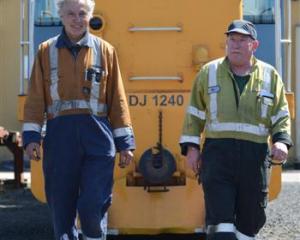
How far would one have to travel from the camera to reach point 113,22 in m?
7.26

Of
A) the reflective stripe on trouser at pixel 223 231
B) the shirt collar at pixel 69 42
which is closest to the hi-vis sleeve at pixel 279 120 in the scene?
the reflective stripe on trouser at pixel 223 231

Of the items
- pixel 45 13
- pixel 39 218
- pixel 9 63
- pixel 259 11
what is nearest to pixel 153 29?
pixel 45 13

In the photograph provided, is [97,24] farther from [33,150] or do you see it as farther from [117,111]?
[33,150]

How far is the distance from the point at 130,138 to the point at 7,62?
12.1 metres

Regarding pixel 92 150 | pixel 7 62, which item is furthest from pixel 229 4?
pixel 7 62

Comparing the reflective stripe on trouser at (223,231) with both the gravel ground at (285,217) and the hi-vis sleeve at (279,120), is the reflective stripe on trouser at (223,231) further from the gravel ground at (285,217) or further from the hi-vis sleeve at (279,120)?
the gravel ground at (285,217)

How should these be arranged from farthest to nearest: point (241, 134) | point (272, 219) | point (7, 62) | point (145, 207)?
point (7, 62)
point (272, 219)
point (145, 207)
point (241, 134)

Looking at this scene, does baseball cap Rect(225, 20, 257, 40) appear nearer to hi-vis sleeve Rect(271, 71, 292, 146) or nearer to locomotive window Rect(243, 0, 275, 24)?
hi-vis sleeve Rect(271, 71, 292, 146)

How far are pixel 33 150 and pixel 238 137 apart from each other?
4.65ft

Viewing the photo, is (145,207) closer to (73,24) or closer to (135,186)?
(135,186)

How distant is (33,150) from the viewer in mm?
5391

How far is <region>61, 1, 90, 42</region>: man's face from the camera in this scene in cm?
534

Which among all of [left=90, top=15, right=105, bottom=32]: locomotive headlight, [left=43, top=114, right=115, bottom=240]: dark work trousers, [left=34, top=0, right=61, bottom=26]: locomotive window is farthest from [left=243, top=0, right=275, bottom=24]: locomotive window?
[left=43, top=114, right=115, bottom=240]: dark work trousers

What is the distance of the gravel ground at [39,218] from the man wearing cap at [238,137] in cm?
272
